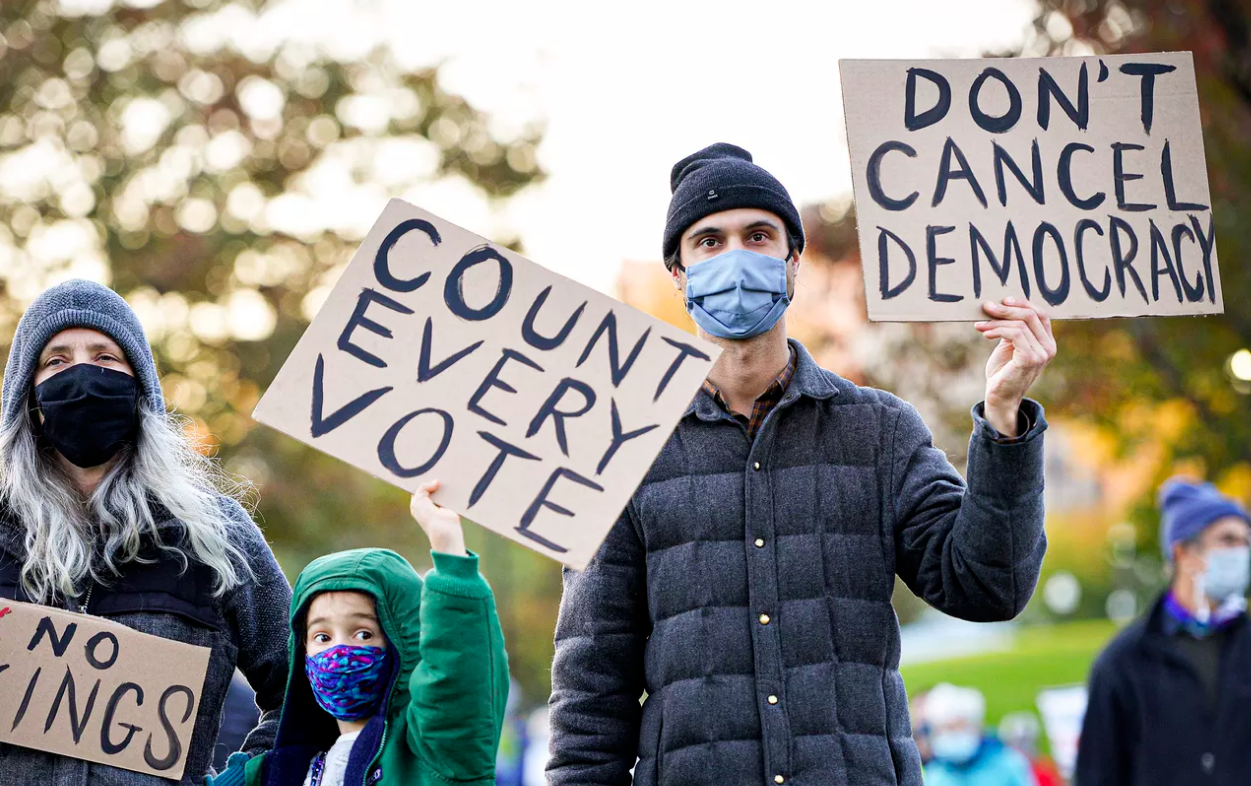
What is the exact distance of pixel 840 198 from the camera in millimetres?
13461

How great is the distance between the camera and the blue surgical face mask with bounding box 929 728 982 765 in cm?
A: 875

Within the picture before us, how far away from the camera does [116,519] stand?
3629 mm

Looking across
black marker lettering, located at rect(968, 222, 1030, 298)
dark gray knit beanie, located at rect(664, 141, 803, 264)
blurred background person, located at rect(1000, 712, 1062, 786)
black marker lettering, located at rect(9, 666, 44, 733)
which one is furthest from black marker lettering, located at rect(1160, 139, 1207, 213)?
blurred background person, located at rect(1000, 712, 1062, 786)

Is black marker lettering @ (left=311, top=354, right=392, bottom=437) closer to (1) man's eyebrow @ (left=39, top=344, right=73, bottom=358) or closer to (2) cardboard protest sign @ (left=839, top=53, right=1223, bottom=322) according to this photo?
(1) man's eyebrow @ (left=39, top=344, right=73, bottom=358)

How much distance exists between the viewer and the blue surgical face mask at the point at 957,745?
8.75 meters

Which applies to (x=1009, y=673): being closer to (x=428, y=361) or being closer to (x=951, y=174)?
(x=951, y=174)

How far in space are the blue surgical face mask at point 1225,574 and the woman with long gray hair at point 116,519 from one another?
4.00 m

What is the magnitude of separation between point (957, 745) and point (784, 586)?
19.8 feet

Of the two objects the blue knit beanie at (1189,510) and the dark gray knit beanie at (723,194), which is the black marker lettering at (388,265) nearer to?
the dark gray knit beanie at (723,194)

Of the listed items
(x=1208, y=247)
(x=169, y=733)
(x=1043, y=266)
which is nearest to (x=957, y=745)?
(x=1208, y=247)

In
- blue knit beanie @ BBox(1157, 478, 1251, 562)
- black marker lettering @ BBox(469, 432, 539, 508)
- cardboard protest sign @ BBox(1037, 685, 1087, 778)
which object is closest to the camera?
black marker lettering @ BBox(469, 432, 539, 508)

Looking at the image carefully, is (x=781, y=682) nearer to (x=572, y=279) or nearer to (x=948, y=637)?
(x=572, y=279)

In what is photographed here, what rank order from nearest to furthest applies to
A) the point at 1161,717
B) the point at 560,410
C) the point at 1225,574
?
the point at 560,410
the point at 1161,717
the point at 1225,574

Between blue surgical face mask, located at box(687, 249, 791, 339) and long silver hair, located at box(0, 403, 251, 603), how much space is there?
1283mm
